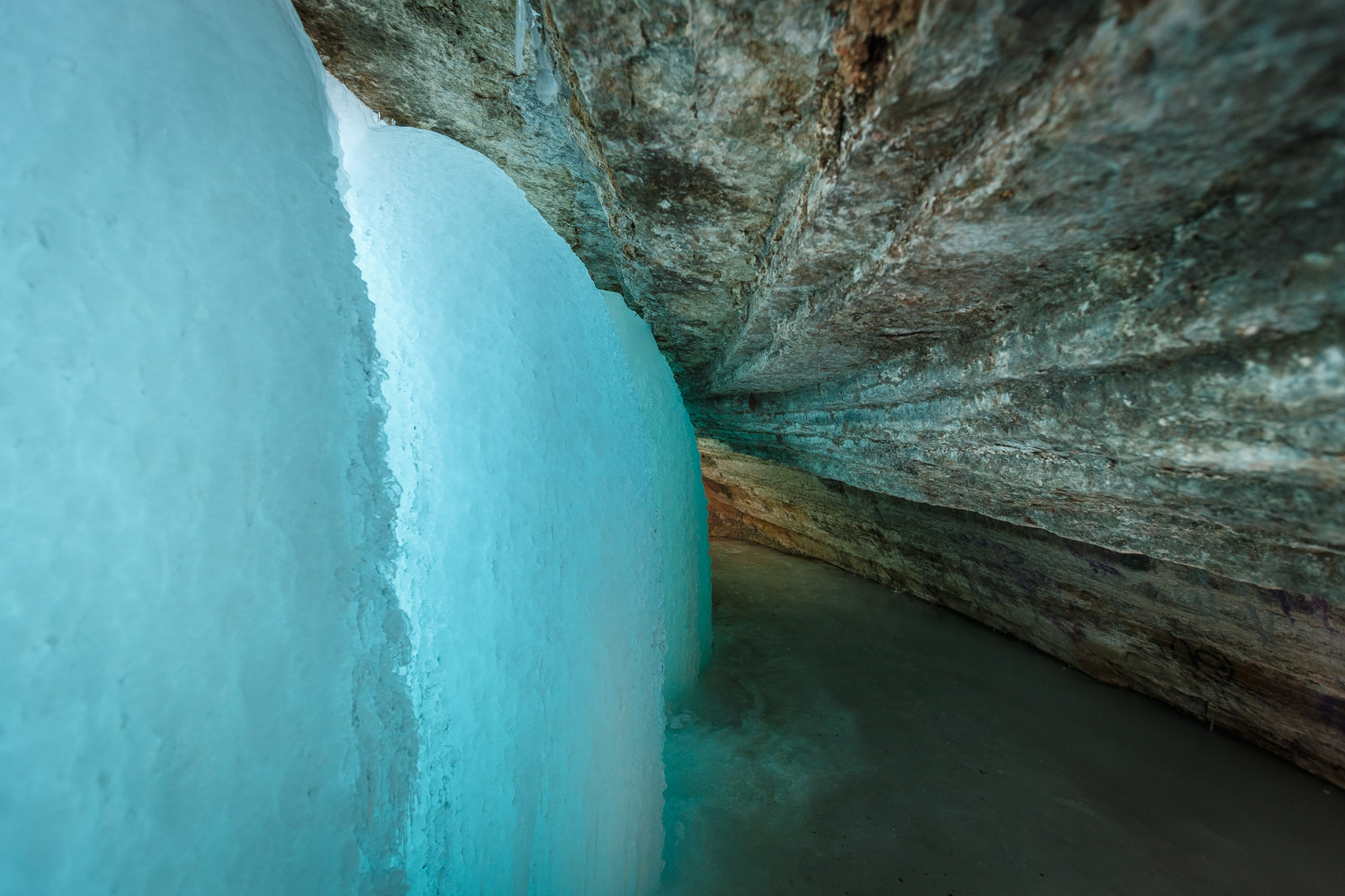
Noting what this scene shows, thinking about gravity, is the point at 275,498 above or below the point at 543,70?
below

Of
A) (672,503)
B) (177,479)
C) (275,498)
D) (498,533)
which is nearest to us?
(177,479)

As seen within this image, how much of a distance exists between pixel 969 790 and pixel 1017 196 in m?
3.45

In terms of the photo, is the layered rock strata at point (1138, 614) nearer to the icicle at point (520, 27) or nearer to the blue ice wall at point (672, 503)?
the blue ice wall at point (672, 503)

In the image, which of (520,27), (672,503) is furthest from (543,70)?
(672,503)

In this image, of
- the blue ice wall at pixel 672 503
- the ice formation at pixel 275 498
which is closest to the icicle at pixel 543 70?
the ice formation at pixel 275 498

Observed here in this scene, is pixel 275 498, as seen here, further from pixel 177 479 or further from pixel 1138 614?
pixel 1138 614

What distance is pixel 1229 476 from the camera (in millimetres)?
1271

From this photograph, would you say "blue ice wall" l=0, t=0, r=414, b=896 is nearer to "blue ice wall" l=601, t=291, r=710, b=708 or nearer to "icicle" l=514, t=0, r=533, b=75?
"icicle" l=514, t=0, r=533, b=75

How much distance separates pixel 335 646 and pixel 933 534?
4.93m

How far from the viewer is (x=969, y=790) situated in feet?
9.70

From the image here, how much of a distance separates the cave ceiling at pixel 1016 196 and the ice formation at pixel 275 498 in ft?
1.96

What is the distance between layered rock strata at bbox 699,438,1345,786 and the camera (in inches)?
102

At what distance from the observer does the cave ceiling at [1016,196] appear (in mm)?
720

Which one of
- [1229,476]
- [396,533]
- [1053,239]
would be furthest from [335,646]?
[1229,476]
